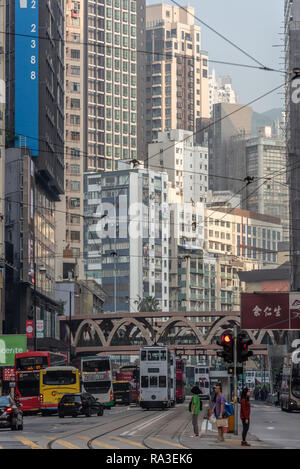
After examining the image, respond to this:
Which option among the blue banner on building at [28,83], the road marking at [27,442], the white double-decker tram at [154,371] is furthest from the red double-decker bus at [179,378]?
the road marking at [27,442]

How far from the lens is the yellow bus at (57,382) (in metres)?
63.6

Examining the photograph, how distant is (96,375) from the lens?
76.7 m

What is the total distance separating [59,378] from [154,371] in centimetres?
1100

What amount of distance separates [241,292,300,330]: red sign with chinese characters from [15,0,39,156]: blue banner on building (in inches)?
1770

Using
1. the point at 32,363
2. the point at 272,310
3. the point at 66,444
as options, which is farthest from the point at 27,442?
the point at 272,310

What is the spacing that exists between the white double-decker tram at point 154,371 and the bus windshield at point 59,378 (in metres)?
10.2

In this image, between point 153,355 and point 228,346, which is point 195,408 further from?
point 153,355

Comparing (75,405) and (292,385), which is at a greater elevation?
(292,385)

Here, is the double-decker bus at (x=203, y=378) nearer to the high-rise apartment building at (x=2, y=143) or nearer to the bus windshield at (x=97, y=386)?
the high-rise apartment building at (x=2, y=143)

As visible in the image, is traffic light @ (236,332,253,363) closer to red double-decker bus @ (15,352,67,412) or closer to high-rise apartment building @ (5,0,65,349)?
red double-decker bus @ (15,352,67,412)

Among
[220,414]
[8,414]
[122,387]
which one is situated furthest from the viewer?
[122,387]

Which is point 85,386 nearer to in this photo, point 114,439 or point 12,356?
point 12,356

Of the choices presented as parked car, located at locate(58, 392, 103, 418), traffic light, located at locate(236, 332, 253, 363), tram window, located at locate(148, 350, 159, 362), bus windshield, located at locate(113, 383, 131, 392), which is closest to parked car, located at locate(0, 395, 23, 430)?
traffic light, located at locate(236, 332, 253, 363)
